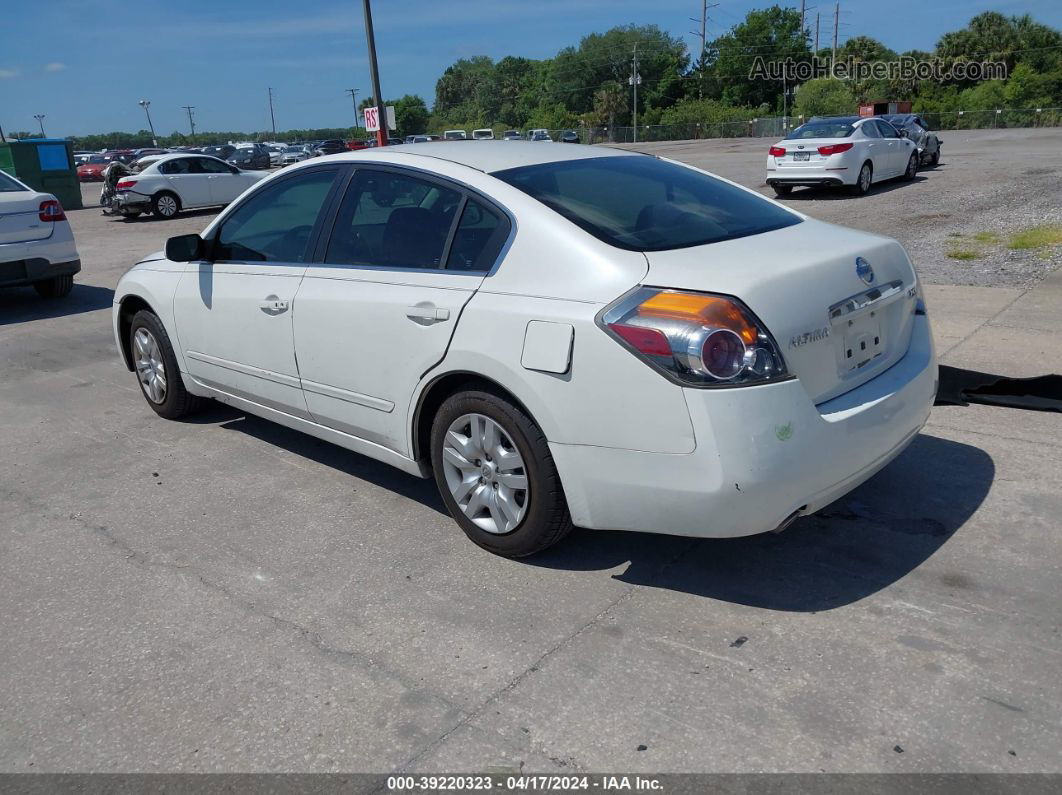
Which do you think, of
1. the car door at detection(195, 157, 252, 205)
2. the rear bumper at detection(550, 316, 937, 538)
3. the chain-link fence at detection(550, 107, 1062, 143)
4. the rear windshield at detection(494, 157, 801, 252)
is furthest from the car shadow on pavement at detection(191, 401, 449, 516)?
the chain-link fence at detection(550, 107, 1062, 143)

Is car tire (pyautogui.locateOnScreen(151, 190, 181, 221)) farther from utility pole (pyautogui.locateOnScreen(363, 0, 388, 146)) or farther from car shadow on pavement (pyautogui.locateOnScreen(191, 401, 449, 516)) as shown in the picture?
car shadow on pavement (pyautogui.locateOnScreen(191, 401, 449, 516))

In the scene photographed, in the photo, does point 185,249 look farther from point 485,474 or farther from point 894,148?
point 894,148

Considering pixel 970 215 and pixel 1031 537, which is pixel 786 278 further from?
pixel 970 215

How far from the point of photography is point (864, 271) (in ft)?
11.4

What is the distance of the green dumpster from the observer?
25.2m

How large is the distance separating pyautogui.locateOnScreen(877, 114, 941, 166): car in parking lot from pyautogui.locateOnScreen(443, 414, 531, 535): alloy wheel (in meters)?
20.5

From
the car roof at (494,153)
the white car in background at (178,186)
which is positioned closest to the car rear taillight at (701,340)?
the car roof at (494,153)

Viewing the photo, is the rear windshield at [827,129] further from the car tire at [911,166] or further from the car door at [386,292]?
the car door at [386,292]

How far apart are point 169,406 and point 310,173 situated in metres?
2.00

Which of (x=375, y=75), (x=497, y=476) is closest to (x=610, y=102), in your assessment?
(x=375, y=75)

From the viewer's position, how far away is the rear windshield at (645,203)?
3541 mm

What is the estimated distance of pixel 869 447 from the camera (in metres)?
3.31

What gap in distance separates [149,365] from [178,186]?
757 inches

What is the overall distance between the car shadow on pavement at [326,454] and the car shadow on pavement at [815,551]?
3.13 ft
